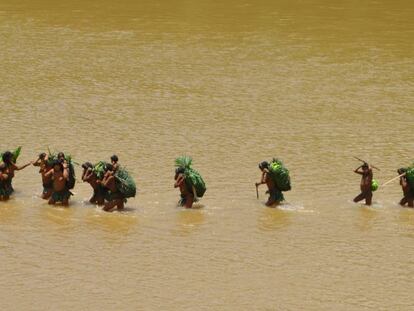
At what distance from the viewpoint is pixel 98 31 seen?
3141 centimetres

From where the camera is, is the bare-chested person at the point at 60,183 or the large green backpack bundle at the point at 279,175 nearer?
the bare-chested person at the point at 60,183

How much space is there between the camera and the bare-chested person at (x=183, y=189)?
16.5 meters

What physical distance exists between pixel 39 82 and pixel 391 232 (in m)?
12.4

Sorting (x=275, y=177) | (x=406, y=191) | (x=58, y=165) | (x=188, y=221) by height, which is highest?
(x=58, y=165)

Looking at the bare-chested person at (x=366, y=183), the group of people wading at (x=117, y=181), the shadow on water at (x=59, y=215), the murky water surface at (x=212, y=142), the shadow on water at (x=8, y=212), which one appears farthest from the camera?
the bare-chested person at (x=366, y=183)

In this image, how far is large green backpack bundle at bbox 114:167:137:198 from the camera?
Answer: 53.6ft

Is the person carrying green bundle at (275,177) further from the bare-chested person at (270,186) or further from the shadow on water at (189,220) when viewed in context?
the shadow on water at (189,220)

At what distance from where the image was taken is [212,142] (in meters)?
20.5

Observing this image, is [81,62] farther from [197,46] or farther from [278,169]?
[278,169]

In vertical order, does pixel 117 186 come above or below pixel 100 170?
below

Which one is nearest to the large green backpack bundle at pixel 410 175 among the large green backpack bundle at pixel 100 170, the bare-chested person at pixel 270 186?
the bare-chested person at pixel 270 186

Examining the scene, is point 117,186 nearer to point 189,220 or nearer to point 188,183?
point 188,183

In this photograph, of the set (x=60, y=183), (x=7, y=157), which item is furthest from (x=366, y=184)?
(x=7, y=157)

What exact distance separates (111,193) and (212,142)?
448 centimetres
